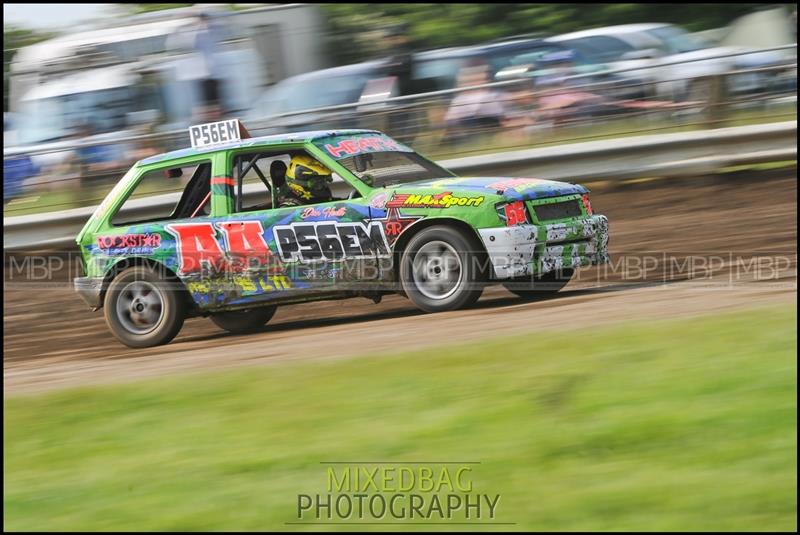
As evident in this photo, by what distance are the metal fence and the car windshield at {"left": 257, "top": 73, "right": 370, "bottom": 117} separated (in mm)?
1835

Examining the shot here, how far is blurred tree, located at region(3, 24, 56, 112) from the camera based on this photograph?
62.7 ft

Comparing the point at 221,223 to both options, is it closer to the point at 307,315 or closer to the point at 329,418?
the point at 307,315

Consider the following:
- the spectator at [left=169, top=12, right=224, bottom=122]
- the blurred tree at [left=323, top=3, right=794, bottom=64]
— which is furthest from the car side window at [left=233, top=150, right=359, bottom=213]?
the blurred tree at [left=323, top=3, right=794, bottom=64]

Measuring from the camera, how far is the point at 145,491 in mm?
5148

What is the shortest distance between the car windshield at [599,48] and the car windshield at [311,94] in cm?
313

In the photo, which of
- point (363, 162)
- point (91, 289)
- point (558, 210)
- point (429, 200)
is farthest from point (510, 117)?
point (91, 289)

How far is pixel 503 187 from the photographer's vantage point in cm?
844

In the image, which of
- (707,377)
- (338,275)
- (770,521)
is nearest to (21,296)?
(338,275)

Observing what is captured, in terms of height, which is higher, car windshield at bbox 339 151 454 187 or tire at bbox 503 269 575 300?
car windshield at bbox 339 151 454 187

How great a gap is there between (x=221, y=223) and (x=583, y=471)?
4895 millimetres

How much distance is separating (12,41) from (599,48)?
12.8 m

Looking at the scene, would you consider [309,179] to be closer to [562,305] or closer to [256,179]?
[256,179]

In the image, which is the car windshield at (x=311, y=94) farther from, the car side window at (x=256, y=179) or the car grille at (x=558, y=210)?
the car grille at (x=558, y=210)

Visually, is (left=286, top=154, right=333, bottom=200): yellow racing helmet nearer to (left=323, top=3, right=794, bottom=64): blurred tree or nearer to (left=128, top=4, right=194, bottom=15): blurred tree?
(left=323, top=3, right=794, bottom=64): blurred tree
